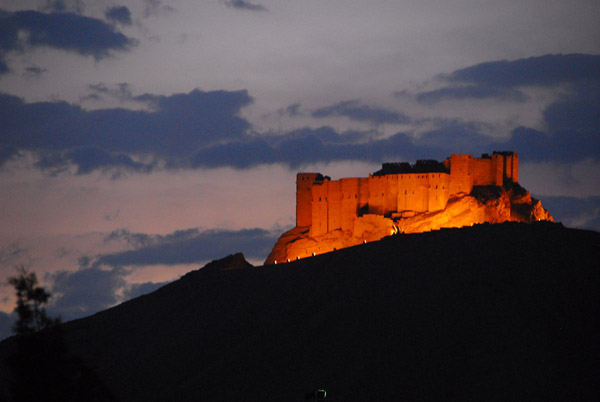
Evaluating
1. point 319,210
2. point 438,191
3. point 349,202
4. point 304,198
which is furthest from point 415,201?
point 304,198

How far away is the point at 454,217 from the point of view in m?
66.2

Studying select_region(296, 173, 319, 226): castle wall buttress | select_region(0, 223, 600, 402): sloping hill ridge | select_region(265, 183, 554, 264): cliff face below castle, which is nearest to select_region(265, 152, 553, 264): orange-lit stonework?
select_region(265, 183, 554, 264): cliff face below castle

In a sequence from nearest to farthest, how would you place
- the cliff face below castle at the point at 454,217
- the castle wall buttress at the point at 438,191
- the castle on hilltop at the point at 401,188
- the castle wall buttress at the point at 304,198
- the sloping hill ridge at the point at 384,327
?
the sloping hill ridge at the point at 384,327
the cliff face below castle at the point at 454,217
the castle wall buttress at the point at 438,191
the castle on hilltop at the point at 401,188
the castle wall buttress at the point at 304,198

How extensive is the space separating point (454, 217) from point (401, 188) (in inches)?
209

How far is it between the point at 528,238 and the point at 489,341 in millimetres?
14354

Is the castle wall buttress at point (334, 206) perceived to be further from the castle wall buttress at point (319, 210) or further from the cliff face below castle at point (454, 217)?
the cliff face below castle at point (454, 217)

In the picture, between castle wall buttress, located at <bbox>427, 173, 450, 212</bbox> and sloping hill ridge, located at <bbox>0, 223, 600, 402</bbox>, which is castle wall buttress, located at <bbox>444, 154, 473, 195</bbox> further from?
sloping hill ridge, located at <bbox>0, 223, 600, 402</bbox>

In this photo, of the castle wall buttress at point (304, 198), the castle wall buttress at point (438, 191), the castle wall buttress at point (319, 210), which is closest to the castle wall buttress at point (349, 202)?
the castle wall buttress at point (319, 210)

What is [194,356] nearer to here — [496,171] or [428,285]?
[428,285]

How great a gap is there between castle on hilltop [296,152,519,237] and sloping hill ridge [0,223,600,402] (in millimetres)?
13332

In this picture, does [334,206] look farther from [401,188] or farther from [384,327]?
[384,327]

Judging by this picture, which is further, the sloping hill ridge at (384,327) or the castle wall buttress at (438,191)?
the castle wall buttress at (438,191)

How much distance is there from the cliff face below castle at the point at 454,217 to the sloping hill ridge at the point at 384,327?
1201 cm

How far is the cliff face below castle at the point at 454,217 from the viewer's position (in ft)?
217
